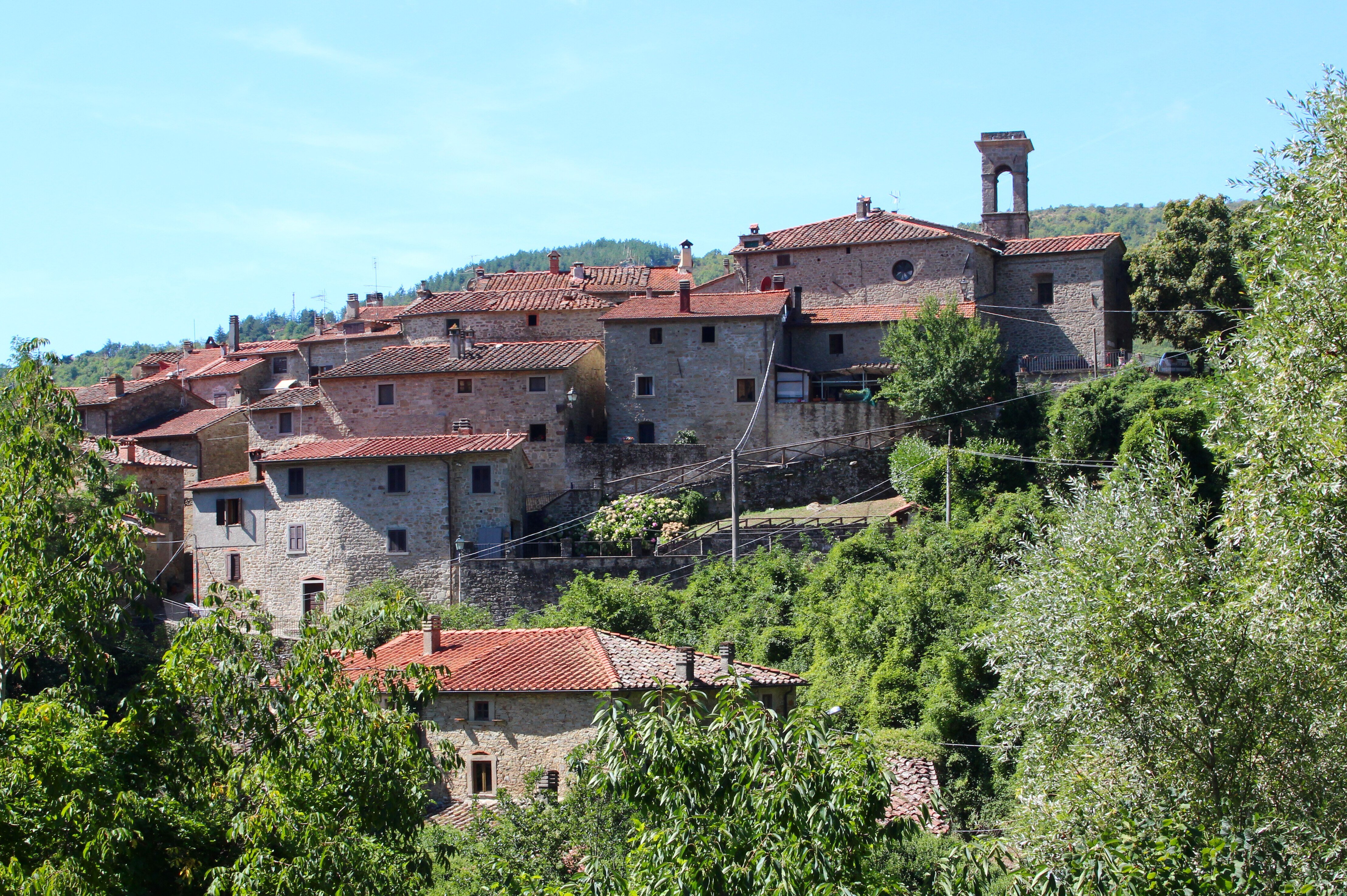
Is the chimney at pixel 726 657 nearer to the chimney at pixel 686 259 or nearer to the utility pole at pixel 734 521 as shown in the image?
the utility pole at pixel 734 521

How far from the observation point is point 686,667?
82.5 ft

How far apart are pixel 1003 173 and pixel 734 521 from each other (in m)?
20.6

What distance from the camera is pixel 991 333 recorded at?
38.4 metres

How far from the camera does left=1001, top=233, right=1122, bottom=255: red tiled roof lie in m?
41.9

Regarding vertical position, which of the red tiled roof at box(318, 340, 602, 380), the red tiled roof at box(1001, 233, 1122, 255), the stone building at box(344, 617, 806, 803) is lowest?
the stone building at box(344, 617, 806, 803)

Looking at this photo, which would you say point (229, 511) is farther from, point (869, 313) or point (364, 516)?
point (869, 313)

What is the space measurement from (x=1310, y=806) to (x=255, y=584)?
99.7 ft

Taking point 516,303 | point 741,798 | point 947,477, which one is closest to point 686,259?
point 516,303

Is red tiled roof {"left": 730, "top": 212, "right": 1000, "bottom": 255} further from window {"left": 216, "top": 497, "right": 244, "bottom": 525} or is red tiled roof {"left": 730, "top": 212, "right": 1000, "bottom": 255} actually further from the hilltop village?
window {"left": 216, "top": 497, "right": 244, "bottom": 525}

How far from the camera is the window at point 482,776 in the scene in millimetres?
26016

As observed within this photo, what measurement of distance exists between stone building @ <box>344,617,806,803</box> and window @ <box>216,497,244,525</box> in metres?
12.4

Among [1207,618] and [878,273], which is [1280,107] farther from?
[878,273]

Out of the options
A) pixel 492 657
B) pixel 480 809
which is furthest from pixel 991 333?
pixel 480 809

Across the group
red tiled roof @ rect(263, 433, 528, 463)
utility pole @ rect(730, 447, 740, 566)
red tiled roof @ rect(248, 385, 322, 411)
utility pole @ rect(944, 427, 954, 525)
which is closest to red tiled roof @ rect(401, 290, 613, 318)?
red tiled roof @ rect(248, 385, 322, 411)
